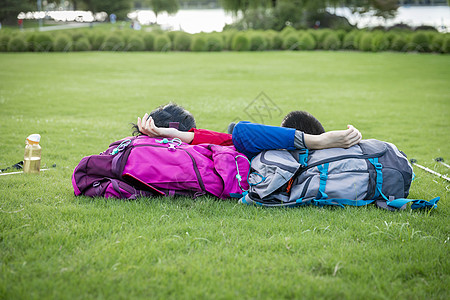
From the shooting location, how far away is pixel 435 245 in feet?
9.61

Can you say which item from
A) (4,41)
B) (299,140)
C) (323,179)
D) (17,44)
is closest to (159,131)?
(299,140)

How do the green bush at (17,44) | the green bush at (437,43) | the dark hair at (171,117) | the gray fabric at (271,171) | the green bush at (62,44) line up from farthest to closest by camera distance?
the green bush at (62,44) → the green bush at (17,44) → the green bush at (437,43) → the dark hair at (171,117) → the gray fabric at (271,171)

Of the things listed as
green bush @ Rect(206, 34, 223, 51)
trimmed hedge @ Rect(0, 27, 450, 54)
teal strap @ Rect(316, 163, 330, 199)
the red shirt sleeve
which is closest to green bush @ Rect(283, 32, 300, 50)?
trimmed hedge @ Rect(0, 27, 450, 54)

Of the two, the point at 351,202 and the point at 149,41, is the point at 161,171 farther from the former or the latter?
the point at 149,41

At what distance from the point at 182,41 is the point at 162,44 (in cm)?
121

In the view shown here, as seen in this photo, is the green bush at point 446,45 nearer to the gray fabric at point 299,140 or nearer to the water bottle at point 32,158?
the gray fabric at point 299,140

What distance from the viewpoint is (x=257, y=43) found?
86.0ft

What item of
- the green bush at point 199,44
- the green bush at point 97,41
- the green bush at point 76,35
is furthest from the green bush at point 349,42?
the green bush at point 76,35

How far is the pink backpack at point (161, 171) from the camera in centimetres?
363

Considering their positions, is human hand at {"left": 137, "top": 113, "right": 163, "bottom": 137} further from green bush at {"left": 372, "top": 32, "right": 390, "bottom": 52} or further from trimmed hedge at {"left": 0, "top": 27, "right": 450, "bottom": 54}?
green bush at {"left": 372, "top": 32, "right": 390, "bottom": 52}

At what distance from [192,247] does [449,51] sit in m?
24.7

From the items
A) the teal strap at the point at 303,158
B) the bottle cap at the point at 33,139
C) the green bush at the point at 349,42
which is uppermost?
the green bush at the point at 349,42

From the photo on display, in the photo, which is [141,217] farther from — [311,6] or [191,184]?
[311,6]

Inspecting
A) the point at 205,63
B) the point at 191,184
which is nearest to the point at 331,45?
the point at 205,63
